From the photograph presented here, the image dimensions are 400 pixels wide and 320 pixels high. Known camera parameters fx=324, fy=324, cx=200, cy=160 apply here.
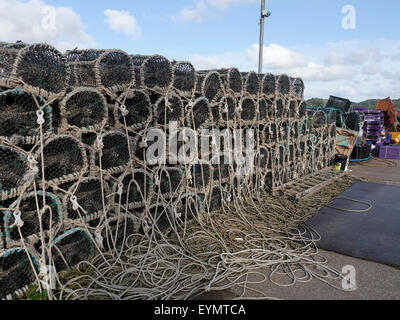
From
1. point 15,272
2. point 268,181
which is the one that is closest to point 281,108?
point 268,181

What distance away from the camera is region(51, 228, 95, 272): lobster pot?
273 centimetres

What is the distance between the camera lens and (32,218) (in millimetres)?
2568

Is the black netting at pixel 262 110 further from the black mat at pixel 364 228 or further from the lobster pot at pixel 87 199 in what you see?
the lobster pot at pixel 87 199

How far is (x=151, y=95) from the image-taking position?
3.55m

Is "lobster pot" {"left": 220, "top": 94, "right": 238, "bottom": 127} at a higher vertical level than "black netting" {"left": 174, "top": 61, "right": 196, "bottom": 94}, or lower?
lower

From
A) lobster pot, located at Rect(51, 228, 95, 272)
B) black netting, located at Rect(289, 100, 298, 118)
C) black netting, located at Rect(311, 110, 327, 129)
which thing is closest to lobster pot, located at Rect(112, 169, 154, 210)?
lobster pot, located at Rect(51, 228, 95, 272)

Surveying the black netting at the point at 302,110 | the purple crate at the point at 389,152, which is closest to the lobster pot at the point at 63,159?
the black netting at the point at 302,110

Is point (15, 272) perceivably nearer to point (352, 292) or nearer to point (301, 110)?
point (352, 292)

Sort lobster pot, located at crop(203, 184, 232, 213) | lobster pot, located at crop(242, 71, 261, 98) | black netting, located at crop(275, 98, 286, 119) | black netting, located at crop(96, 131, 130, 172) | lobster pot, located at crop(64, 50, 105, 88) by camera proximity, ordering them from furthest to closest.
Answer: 1. black netting, located at crop(275, 98, 286, 119)
2. lobster pot, located at crop(242, 71, 261, 98)
3. lobster pot, located at crop(203, 184, 232, 213)
4. black netting, located at crop(96, 131, 130, 172)
5. lobster pot, located at crop(64, 50, 105, 88)

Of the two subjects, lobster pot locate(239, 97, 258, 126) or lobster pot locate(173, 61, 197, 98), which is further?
lobster pot locate(239, 97, 258, 126)

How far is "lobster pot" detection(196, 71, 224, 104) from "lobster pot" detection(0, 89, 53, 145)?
193 cm

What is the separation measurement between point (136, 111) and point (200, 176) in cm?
124

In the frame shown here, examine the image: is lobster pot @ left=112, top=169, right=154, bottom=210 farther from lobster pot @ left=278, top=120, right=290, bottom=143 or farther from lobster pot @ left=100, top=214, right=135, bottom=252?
lobster pot @ left=278, top=120, right=290, bottom=143

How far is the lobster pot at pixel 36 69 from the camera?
232cm
